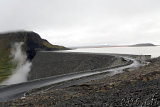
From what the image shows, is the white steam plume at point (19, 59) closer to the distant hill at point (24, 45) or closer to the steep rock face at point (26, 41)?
the distant hill at point (24, 45)

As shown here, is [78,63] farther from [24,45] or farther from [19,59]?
[24,45]

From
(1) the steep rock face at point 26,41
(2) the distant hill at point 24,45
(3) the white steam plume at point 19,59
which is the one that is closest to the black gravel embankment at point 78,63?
(3) the white steam plume at point 19,59

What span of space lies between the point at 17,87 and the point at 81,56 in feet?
140

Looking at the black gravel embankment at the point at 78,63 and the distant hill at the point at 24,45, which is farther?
the distant hill at the point at 24,45

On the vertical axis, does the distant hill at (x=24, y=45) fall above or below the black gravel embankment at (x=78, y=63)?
above

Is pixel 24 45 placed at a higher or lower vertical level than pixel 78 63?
higher

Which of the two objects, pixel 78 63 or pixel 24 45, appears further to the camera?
pixel 24 45

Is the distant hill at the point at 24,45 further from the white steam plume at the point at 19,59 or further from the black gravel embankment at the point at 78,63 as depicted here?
the black gravel embankment at the point at 78,63

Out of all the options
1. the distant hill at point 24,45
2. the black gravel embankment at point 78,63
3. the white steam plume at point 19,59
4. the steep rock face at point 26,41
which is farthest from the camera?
the steep rock face at point 26,41

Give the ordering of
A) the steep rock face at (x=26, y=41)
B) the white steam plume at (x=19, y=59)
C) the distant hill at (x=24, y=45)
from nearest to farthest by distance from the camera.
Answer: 1. the white steam plume at (x=19, y=59)
2. the distant hill at (x=24, y=45)
3. the steep rock face at (x=26, y=41)

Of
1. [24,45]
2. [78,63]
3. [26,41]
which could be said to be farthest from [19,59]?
[78,63]

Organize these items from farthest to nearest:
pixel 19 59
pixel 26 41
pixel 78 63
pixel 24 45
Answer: pixel 26 41
pixel 24 45
pixel 19 59
pixel 78 63

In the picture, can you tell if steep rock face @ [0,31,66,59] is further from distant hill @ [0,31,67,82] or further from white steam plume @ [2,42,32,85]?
white steam plume @ [2,42,32,85]

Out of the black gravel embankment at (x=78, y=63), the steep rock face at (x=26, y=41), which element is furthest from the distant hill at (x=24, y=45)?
the black gravel embankment at (x=78, y=63)
